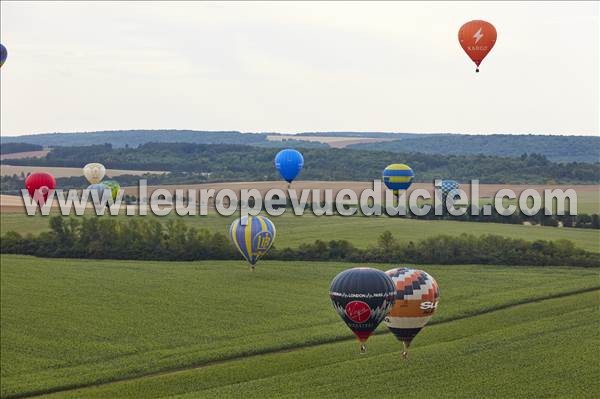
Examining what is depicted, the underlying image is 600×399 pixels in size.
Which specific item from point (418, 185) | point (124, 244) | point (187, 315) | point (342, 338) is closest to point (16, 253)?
point (124, 244)

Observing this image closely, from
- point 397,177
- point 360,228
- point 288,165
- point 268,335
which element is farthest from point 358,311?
point 360,228

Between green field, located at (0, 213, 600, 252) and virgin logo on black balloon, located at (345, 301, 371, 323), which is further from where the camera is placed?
green field, located at (0, 213, 600, 252)

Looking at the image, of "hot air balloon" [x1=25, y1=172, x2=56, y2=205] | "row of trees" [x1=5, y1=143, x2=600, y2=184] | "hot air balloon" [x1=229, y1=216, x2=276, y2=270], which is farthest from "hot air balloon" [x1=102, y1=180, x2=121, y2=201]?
"hot air balloon" [x1=229, y1=216, x2=276, y2=270]

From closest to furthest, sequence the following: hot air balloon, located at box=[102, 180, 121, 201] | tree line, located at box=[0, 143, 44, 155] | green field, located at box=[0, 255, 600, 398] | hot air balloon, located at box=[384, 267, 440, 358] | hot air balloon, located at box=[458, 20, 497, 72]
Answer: hot air balloon, located at box=[384, 267, 440, 358]
green field, located at box=[0, 255, 600, 398]
hot air balloon, located at box=[458, 20, 497, 72]
hot air balloon, located at box=[102, 180, 121, 201]
tree line, located at box=[0, 143, 44, 155]

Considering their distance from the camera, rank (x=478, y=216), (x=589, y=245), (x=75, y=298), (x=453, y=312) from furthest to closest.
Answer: (x=478, y=216), (x=589, y=245), (x=75, y=298), (x=453, y=312)

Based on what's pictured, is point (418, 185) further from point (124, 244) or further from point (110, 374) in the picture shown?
point (110, 374)

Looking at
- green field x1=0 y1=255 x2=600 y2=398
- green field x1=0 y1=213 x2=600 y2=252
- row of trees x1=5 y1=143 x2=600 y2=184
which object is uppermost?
row of trees x1=5 y1=143 x2=600 y2=184

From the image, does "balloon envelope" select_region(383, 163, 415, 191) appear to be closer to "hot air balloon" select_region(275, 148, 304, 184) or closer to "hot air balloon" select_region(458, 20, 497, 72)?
"hot air balloon" select_region(275, 148, 304, 184)

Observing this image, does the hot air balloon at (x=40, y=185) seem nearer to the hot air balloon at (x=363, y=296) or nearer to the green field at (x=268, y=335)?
the green field at (x=268, y=335)
